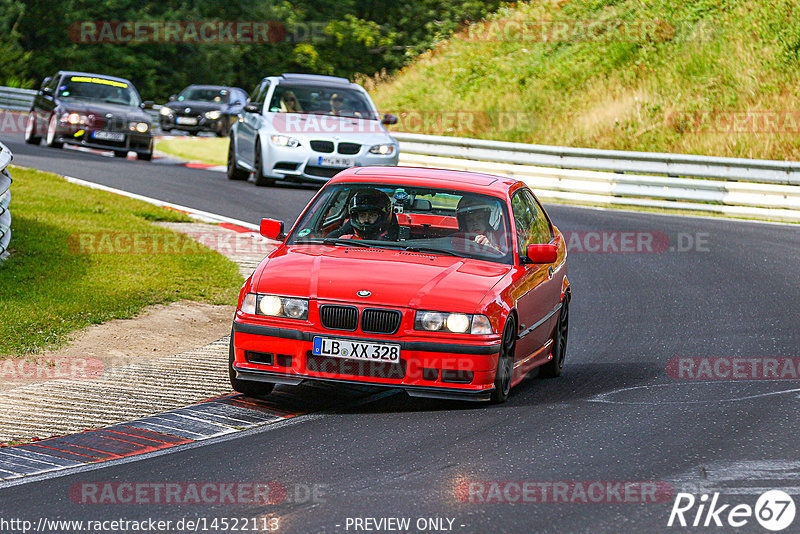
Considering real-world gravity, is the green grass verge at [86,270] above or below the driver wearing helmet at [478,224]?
below

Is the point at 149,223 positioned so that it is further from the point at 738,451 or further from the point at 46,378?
the point at 738,451

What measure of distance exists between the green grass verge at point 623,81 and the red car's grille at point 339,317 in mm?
19657

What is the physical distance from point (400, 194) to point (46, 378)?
9.31ft

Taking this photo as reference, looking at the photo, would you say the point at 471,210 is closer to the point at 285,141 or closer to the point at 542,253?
the point at 542,253

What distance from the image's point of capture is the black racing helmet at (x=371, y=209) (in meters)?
9.27

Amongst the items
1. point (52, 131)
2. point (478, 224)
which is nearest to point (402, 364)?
point (478, 224)

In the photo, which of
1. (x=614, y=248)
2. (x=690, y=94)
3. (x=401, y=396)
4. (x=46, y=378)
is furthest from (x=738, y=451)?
(x=690, y=94)

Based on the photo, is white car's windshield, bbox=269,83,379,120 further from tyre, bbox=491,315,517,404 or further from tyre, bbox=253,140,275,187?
tyre, bbox=491,315,517,404

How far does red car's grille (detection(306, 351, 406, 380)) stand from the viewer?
26.2 ft

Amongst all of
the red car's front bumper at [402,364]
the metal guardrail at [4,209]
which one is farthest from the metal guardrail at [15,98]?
the red car's front bumper at [402,364]

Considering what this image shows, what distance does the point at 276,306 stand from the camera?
26.8 ft

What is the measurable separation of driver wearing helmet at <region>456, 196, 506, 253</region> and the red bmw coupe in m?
0.01

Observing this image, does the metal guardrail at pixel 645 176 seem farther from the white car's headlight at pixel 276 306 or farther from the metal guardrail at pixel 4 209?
the white car's headlight at pixel 276 306

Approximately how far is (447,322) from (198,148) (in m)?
26.1
